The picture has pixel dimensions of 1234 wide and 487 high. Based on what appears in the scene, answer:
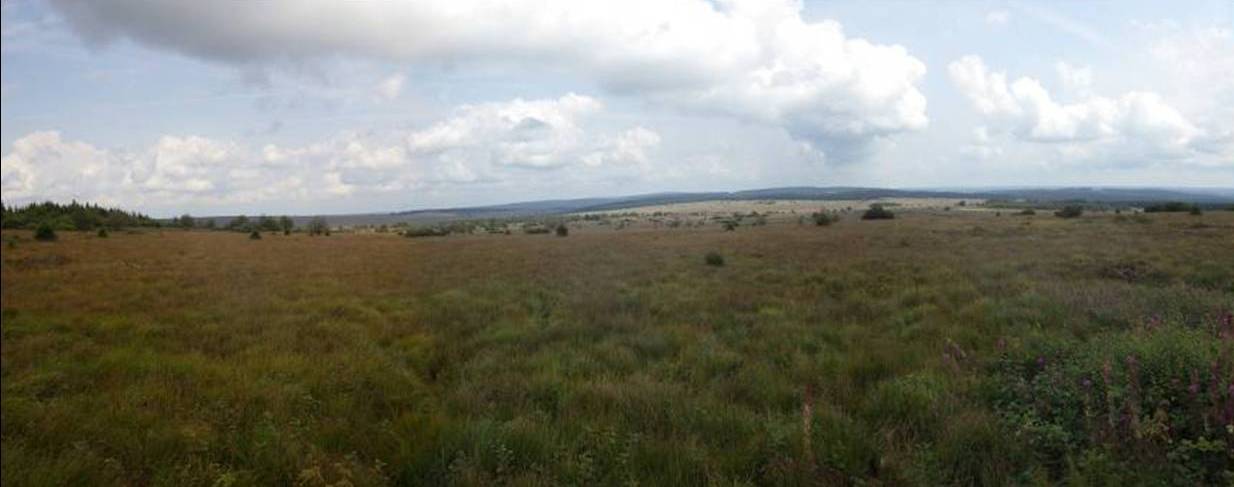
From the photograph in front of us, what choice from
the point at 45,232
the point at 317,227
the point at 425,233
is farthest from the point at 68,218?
the point at 317,227

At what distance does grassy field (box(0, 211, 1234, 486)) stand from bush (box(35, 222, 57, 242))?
1232 cm

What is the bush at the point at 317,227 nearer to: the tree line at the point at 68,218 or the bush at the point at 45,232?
the tree line at the point at 68,218

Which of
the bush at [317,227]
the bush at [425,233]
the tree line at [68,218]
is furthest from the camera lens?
the bush at [317,227]

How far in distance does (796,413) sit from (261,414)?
15.9 feet

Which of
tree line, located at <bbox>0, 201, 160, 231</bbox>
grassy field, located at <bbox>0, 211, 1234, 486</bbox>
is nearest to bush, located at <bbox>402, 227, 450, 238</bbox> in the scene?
tree line, located at <bbox>0, 201, 160, 231</bbox>

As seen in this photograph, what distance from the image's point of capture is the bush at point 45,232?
78.4 ft

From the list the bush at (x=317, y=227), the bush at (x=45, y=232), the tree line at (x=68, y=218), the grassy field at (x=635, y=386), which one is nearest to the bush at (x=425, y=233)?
the bush at (x=317, y=227)

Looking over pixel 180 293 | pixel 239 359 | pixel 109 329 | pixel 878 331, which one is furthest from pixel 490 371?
pixel 180 293

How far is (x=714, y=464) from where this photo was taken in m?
4.89

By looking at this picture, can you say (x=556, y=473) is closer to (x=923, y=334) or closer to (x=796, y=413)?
(x=796, y=413)

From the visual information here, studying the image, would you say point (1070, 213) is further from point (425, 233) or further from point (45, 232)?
point (45, 232)

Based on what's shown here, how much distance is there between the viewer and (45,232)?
80.6ft

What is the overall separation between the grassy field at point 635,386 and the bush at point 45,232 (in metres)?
12.3

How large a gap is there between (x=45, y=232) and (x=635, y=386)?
2781cm
